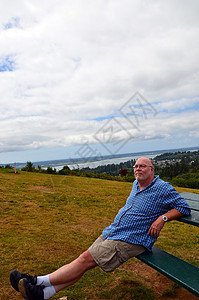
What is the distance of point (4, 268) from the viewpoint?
3109 millimetres

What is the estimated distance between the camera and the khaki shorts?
7.79 feet

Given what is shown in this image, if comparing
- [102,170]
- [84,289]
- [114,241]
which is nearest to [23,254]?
[84,289]

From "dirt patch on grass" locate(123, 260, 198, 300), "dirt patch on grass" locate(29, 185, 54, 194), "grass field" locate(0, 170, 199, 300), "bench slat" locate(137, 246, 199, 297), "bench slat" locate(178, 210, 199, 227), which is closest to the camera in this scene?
"bench slat" locate(137, 246, 199, 297)

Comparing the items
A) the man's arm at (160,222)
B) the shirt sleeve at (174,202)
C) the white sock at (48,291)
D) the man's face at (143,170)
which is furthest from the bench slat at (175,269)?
the white sock at (48,291)

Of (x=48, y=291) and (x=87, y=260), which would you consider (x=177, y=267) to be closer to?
(x=87, y=260)

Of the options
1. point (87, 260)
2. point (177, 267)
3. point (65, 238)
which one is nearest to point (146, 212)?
point (177, 267)

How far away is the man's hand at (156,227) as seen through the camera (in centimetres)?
235

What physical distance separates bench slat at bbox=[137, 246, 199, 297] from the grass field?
633 millimetres

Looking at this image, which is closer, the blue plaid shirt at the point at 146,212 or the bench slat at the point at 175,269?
the bench slat at the point at 175,269

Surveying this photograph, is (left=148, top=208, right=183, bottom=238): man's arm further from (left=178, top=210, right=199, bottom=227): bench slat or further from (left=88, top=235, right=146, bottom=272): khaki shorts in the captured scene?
(left=88, top=235, right=146, bottom=272): khaki shorts

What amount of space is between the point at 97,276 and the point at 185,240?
223 cm

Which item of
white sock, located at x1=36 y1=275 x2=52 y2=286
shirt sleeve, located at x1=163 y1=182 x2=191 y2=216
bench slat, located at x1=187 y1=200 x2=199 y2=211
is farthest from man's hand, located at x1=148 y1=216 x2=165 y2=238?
white sock, located at x1=36 y1=275 x2=52 y2=286

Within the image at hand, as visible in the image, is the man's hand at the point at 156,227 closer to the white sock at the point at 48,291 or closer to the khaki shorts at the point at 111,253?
the khaki shorts at the point at 111,253

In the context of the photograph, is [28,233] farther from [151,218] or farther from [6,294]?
[151,218]
